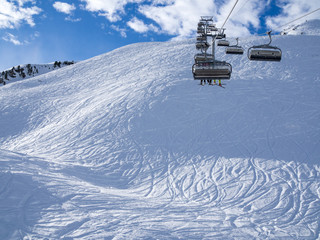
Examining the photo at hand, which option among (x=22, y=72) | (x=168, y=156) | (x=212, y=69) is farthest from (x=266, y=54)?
(x=22, y=72)

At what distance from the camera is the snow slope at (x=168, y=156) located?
246 inches

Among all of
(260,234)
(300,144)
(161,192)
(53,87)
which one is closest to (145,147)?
(161,192)

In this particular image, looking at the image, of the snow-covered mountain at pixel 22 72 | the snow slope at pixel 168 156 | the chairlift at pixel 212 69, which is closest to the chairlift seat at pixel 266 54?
the chairlift at pixel 212 69

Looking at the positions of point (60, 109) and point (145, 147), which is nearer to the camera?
point (145, 147)

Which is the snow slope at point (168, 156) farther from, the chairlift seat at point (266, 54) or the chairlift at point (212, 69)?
the chairlift seat at point (266, 54)

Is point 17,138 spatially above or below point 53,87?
below

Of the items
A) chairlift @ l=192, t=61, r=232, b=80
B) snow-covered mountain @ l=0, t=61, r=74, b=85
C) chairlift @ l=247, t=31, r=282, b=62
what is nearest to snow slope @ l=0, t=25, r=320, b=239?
chairlift @ l=192, t=61, r=232, b=80

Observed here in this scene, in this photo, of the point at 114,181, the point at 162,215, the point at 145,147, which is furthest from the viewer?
the point at 145,147

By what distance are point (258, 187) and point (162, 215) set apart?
448cm

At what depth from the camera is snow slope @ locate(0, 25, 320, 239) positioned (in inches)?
246

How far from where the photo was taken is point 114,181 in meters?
9.99

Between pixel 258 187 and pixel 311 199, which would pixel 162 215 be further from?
pixel 311 199

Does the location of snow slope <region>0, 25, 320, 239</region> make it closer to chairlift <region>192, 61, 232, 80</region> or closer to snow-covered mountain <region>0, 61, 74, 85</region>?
chairlift <region>192, 61, 232, 80</region>

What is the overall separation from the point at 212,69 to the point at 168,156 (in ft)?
18.8
